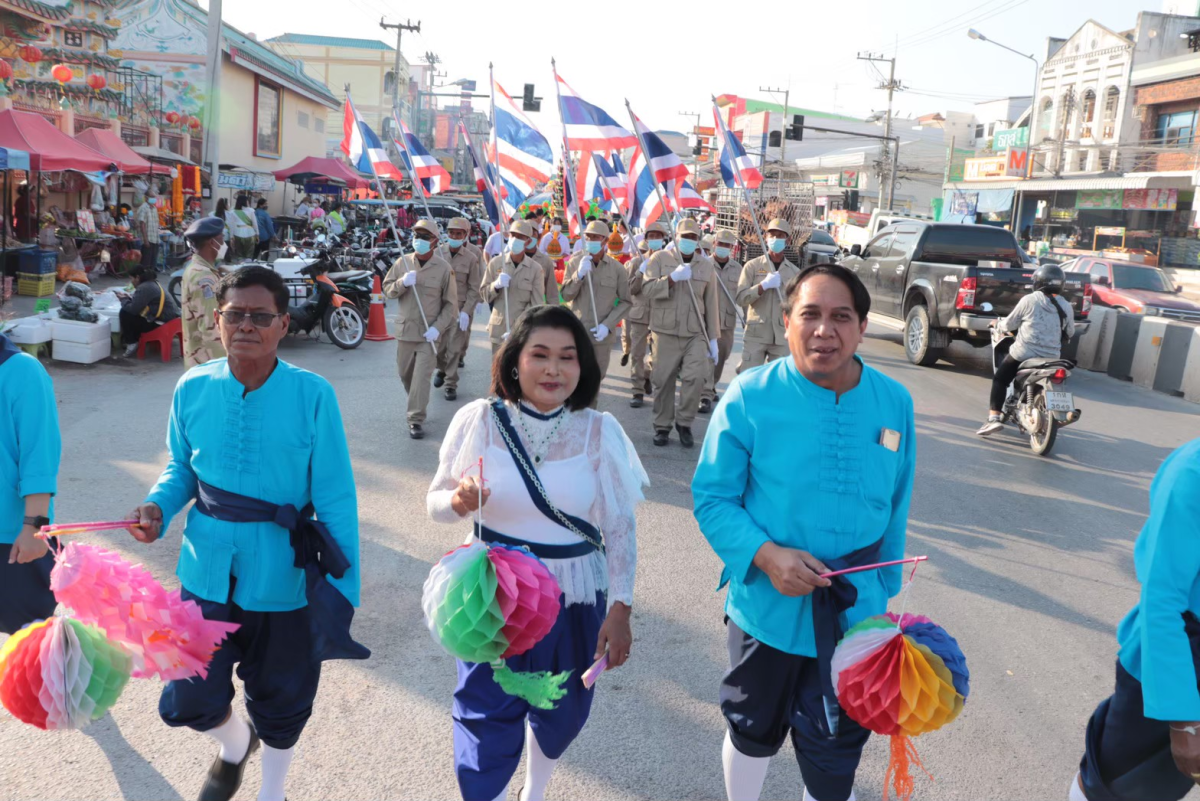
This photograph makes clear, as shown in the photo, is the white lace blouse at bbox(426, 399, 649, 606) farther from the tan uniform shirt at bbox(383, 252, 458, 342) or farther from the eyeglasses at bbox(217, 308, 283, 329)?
the tan uniform shirt at bbox(383, 252, 458, 342)

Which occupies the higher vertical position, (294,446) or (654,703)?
(294,446)

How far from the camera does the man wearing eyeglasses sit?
2.87 metres

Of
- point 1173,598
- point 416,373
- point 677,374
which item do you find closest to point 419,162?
point 416,373

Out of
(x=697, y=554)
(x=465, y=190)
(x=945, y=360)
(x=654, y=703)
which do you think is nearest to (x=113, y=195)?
(x=945, y=360)

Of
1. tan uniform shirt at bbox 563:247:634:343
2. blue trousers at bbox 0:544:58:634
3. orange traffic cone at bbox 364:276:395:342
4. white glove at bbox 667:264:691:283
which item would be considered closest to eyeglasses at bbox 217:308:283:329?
blue trousers at bbox 0:544:58:634

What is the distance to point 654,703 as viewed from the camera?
4.12m

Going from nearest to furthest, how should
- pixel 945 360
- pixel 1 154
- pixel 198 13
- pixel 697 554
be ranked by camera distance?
1. pixel 697 554
2. pixel 1 154
3. pixel 945 360
4. pixel 198 13

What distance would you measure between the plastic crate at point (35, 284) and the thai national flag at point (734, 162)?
10.8 metres

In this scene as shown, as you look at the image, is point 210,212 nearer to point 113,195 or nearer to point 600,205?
point 113,195

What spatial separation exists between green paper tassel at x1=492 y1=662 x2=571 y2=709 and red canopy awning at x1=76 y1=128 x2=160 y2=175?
1867 cm

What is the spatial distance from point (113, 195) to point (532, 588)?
2380 cm

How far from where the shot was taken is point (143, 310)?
38.3ft

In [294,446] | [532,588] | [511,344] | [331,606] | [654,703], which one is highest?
[511,344]

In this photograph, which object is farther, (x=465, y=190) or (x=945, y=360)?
(x=465, y=190)
